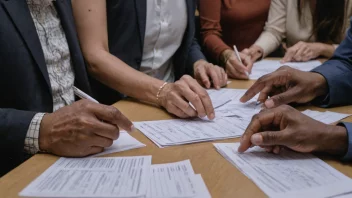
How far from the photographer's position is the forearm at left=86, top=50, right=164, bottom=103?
113 centimetres

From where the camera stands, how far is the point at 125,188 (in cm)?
63

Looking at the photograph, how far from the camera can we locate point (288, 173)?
0.68 meters

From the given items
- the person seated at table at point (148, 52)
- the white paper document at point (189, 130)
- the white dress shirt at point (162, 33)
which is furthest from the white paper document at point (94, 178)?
the white dress shirt at point (162, 33)

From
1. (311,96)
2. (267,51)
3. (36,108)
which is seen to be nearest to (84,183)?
(36,108)

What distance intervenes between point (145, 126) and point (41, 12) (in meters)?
0.47

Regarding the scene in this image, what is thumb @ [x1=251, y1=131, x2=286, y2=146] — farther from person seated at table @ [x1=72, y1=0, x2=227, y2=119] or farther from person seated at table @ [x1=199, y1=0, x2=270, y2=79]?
person seated at table @ [x1=199, y1=0, x2=270, y2=79]

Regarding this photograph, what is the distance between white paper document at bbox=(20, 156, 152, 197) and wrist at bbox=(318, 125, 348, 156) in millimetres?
369

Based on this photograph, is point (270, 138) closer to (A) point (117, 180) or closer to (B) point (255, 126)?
(B) point (255, 126)

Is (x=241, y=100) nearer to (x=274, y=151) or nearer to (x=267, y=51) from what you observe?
(x=274, y=151)

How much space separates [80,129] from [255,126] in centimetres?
37

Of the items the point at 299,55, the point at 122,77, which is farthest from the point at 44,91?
the point at 299,55

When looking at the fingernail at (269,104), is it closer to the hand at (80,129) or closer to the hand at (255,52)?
the hand at (80,129)

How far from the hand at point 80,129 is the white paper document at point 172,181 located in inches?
5.3

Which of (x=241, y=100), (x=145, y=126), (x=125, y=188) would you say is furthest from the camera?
(x=241, y=100)
